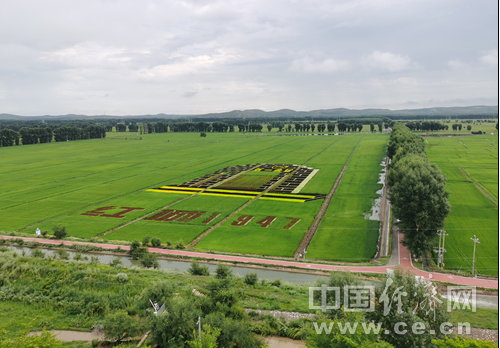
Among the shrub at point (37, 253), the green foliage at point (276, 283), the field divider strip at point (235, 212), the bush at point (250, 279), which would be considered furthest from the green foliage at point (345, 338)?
the shrub at point (37, 253)

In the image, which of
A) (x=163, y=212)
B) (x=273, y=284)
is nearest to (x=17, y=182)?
(x=163, y=212)

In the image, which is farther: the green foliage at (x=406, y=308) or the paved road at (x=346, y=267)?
the paved road at (x=346, y=267)

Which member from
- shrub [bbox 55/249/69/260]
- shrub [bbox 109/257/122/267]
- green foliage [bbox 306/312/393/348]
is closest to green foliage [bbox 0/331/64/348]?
green foliage [bbox 306/312/393/348]

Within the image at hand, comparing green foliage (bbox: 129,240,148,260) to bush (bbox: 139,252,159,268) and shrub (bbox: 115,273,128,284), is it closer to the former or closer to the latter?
bush (bbox: 139,252,159,268)

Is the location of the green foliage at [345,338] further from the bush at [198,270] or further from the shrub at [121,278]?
the shrub at [121,278]

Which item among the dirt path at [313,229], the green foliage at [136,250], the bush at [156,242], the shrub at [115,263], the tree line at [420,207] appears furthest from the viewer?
the bush at [156,242]

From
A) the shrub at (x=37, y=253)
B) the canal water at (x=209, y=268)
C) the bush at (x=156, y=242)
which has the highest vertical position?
the bush at (x=156, y=242)

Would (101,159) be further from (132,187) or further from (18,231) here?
(18,231)

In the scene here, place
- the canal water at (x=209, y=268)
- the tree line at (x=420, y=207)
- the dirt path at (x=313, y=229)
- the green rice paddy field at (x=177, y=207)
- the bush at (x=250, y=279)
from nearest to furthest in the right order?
the bush at (x=250, y=279), the canal water at (x=209, y=268), the tree line at (x=420, y=207), the dirt path at (x=313, y=229), the green rice paddy field at (x=177, y=207)
